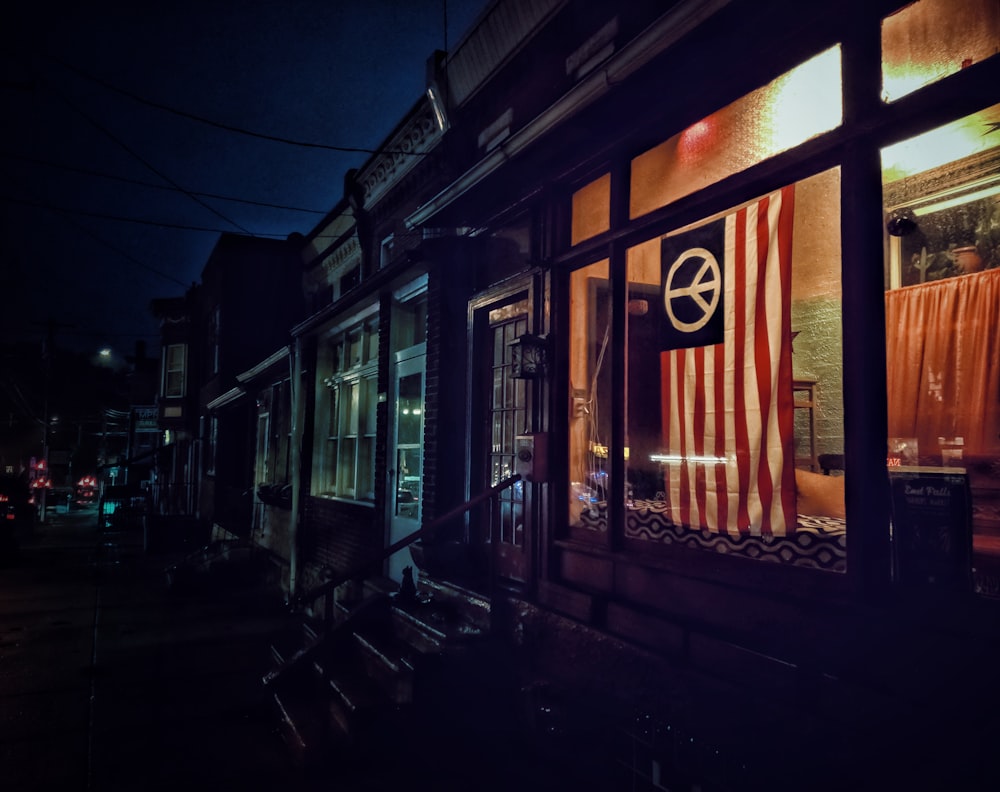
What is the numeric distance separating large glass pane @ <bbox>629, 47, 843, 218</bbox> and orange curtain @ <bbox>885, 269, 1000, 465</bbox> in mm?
→ 2419

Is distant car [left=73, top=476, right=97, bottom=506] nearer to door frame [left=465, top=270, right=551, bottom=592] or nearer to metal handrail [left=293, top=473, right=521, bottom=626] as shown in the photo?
metal handrail [left=293, top=473, right=521, bottom=626]

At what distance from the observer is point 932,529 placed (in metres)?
2.91

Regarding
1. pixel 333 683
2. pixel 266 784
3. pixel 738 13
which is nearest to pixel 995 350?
pixel 738 13

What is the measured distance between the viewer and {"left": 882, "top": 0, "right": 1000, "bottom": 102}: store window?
3002 mm

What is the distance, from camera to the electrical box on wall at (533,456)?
5.39 metres

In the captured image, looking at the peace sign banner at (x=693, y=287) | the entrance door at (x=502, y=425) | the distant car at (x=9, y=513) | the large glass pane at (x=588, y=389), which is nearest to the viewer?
the peace sign banner at (x=693, y=287)

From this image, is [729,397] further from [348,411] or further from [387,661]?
[348,411]

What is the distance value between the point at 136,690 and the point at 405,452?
3894mm

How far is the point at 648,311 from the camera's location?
5.71 m

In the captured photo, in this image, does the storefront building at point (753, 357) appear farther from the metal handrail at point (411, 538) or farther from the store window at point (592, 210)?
the metal handrail at point (411, 538)

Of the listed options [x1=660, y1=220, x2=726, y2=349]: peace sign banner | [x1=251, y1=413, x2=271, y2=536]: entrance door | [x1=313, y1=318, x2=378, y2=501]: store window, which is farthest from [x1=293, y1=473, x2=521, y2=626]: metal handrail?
[x1=251, y1=413, x2=271, y2=536]: entrance door

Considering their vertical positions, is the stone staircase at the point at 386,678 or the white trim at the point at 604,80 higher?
the white trim at the point at 604,80

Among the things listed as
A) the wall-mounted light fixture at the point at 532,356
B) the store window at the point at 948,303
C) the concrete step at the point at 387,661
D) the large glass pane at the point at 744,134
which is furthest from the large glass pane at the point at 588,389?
the store window at the point at 948,303

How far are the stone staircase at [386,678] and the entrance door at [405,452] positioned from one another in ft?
6.72
